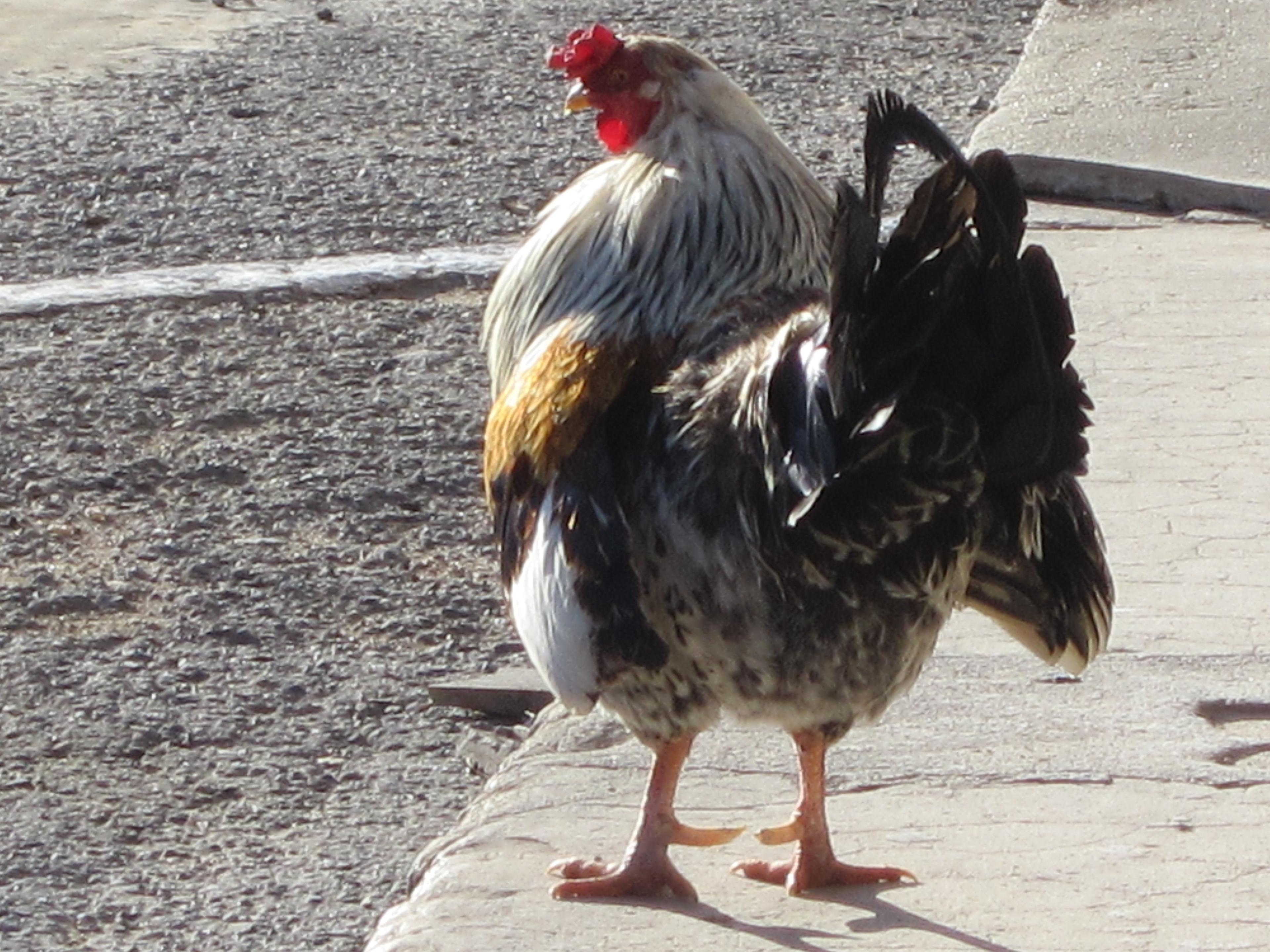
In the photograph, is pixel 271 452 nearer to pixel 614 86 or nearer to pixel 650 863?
pixel 614 86

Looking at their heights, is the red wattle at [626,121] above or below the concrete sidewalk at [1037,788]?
above

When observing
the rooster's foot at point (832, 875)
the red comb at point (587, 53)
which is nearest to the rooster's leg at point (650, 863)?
the rooster's foot at point (832, 875)

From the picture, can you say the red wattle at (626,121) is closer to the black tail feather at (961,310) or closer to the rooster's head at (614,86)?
the rooster's head at (614,86)

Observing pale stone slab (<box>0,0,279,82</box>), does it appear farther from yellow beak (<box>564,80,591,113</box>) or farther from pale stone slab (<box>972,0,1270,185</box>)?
yellow beak (<box>564,80,591,113</box>)

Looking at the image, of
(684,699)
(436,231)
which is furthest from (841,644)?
(436,231)

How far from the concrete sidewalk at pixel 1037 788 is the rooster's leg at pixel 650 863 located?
28mm

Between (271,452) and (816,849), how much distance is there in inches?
98.3

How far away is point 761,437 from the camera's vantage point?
3.43 meters

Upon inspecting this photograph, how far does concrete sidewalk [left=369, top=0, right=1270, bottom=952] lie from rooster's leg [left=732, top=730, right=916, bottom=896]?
0.03 m

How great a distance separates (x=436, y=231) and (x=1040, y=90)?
249 cm

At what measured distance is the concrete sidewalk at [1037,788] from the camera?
147 inches

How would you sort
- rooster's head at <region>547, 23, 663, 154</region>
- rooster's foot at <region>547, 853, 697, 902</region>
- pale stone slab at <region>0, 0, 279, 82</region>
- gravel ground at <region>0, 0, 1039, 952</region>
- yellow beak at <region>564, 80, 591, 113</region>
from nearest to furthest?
rooster's foot at <region>547, 853, 697, 902</region> → rooster's head at <region>547, 23, 663, 154</region> → yellow beak at <region>564, 80, 591, 113</region> → gravel ground at <region>0, 0, 1039, 952</region> → pale stone slab at <region>0, 0, 279, 82</region>

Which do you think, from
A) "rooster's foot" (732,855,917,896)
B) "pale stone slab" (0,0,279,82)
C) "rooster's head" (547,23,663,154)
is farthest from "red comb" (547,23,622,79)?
"pale stone slab" (0,0,279,82)

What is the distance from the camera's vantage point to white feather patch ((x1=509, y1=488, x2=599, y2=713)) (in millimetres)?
3625
